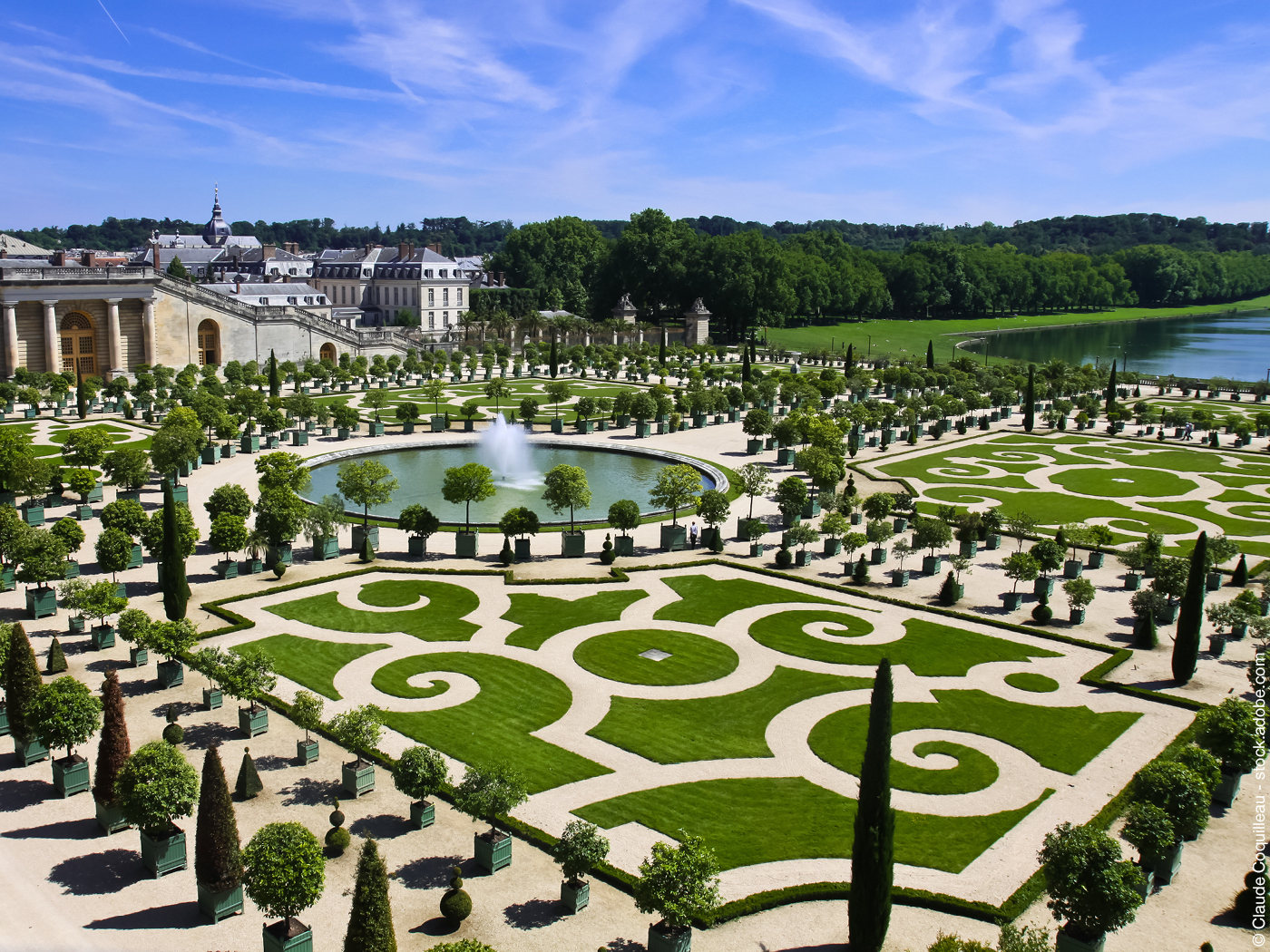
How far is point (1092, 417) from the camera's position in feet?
286

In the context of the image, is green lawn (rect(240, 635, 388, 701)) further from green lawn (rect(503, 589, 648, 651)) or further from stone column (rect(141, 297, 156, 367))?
stone column (rect(141, 297, 156, 367))

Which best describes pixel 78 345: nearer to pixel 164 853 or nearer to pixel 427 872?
pixel 164 853

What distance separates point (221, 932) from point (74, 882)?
3.85m

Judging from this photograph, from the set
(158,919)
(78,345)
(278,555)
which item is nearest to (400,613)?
(278,555)

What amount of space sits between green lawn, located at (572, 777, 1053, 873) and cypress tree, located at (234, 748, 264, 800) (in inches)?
308

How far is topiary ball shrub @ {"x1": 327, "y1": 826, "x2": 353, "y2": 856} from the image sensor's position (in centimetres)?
2227

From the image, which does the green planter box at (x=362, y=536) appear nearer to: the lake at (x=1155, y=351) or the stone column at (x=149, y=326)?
the stone column at (x=149, y=326)

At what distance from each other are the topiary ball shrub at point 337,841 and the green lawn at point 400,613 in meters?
13.1

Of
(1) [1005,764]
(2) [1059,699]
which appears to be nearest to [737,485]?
(2) [1059,699]

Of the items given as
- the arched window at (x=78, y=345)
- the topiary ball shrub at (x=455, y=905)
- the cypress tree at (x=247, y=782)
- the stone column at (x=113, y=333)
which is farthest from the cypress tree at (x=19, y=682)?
the stone column at (x=113, y=333)

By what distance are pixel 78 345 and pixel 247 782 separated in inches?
3252

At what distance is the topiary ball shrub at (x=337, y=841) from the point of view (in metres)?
22.3

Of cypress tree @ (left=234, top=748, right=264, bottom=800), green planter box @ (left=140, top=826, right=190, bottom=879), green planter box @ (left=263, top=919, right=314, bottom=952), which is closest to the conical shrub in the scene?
cypress tree @ (left=234, top=748, right=264, bottom=800)

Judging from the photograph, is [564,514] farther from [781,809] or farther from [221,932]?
[221,932]
